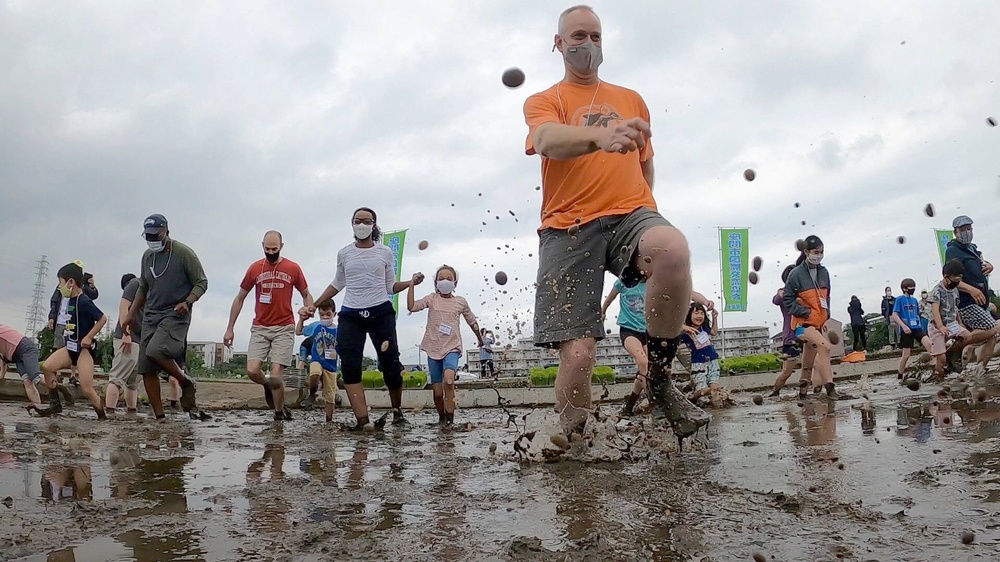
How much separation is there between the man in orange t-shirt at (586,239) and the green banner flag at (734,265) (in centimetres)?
1705

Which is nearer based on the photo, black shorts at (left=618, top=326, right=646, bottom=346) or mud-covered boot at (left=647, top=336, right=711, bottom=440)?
mud-covered boot at (left=647, top=336, right=711, bottom=440)

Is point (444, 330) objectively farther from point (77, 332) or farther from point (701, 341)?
point (77, 332)

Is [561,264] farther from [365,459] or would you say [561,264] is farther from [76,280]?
[76,280]

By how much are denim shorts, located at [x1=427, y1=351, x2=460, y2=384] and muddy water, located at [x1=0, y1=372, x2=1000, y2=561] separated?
3162mm

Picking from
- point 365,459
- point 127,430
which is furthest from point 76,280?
point 365,459

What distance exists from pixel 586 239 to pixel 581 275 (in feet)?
0.55

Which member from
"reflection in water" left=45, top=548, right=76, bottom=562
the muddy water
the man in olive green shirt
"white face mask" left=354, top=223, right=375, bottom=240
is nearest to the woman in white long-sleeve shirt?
"white face mask" left=354, top=223, right=375, bottom=240

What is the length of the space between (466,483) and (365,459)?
1189 millimetres

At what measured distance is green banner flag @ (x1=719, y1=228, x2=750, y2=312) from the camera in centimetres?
1988

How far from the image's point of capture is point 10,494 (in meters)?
2.74

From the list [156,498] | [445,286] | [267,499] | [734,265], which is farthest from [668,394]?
[734,265]

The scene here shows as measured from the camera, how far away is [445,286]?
26.3 ft

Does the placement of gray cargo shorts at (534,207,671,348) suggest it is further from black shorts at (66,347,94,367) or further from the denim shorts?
black shorts at (66,347,94,367)

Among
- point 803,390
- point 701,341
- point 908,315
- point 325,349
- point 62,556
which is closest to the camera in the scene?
point 62,556
